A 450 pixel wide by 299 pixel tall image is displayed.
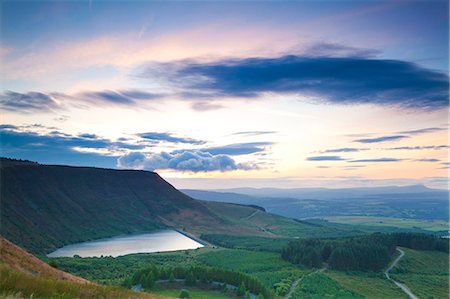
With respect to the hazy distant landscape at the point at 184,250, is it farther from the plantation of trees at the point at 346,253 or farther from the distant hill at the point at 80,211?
the distant hill at the point at 80,211

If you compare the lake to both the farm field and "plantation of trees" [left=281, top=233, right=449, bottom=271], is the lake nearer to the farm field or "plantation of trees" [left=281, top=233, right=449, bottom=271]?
"plantation of trees" [left=281, top=233, right=449, bottom=271]

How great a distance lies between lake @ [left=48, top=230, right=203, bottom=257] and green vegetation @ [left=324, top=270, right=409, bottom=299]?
188ft

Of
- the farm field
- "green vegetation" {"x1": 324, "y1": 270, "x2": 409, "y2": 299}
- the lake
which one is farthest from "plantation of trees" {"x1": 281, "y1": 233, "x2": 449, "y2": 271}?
the lake

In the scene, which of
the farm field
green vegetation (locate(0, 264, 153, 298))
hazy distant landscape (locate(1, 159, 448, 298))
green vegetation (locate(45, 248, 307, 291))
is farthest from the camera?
green vegetation (locate(45, 248, 307, 291))

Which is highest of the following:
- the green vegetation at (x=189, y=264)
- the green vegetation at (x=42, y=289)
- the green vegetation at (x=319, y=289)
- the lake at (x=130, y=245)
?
the green vegetation at (x=42, y=289)

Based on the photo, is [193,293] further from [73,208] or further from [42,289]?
[73,208]

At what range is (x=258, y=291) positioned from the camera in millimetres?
54312

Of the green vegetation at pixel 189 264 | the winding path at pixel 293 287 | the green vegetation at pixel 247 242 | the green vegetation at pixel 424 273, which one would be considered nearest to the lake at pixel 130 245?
the green vegetation at pixel 247 242

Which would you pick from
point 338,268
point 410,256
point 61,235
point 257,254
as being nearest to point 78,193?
point 61,235

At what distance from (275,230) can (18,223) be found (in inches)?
4530

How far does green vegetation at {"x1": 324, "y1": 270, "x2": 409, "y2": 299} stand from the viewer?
208 feet

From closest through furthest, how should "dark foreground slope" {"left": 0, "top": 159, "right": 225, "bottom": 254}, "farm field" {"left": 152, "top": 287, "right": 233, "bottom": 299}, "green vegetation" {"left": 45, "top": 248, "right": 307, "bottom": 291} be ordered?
"farm field" {"left": 152, "top": 287, "right": 233, "bottom": 299}
"green vegetation" {"left": 45, "top": 248, "right": 307, "bottom": 291}
"dark foreground slope" {"left": 0, "top": 159, "right": 225, "bottom": 254}

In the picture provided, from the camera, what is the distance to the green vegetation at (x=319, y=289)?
59.6 metres

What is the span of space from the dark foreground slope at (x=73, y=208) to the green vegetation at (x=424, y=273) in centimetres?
9137
